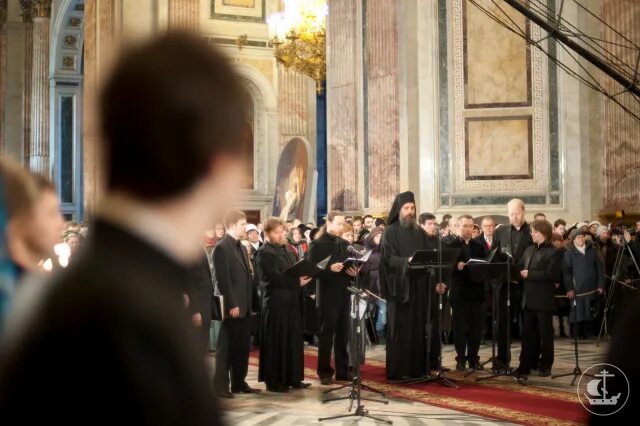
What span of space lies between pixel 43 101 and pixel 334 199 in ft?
60.5

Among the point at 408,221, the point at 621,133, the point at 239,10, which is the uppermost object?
the point at 239,10

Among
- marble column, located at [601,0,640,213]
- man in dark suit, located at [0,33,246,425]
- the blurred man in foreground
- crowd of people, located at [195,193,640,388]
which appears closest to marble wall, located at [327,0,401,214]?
marble column, located at [601,0,640,213]

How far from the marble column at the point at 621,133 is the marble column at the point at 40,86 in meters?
22.5

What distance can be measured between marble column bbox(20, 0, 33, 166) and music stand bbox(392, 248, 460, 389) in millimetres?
25974

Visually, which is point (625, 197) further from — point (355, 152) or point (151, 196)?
point (151, 196)

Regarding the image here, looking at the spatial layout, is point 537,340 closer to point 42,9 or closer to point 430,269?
point 430,269

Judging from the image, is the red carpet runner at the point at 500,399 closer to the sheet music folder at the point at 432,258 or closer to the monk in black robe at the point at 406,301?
the monk in black robe at the point at 406,301

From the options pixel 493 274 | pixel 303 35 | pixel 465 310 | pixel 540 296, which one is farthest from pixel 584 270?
pixel 303 35

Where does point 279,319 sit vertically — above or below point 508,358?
above

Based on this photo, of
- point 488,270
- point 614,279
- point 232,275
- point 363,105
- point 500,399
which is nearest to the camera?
point 500,399

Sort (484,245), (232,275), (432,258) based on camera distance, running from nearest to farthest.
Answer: (232,275)
(432,258)
(484,245)

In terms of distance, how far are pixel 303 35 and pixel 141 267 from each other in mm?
19143

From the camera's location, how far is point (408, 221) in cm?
1059

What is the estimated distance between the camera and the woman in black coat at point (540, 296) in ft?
34.7
